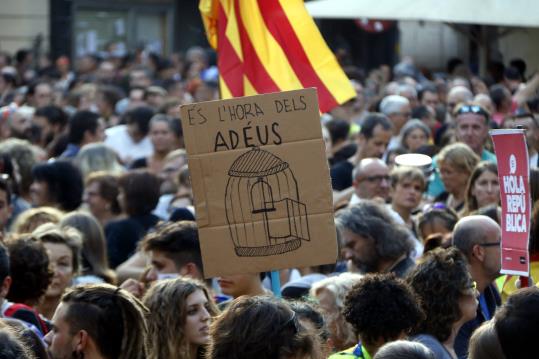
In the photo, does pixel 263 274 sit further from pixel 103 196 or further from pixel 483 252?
pixel 103 196

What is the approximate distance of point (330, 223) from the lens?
4.96 metres

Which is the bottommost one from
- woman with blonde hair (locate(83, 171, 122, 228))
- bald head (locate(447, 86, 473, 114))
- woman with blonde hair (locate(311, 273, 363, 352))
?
woman with blonde hair (locate(311, 273, 363, 352))

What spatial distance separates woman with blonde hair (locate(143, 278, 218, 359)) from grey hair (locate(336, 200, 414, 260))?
1.75m

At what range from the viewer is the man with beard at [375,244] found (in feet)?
21.2

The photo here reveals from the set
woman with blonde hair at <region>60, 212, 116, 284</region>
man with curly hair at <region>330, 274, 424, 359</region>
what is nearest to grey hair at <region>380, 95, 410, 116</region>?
woman with blonde hair at <region>60, 212, 116, 284</region>

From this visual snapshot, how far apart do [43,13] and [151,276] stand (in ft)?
74.6

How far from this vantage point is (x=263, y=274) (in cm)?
655

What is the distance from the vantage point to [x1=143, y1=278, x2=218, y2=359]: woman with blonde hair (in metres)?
4.86

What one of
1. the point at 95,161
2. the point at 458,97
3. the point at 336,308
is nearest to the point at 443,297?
the point at 336,308

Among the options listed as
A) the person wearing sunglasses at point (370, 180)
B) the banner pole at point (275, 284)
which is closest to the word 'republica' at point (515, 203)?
the banner pole at point (275, 284)

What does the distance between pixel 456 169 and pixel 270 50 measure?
2.38 m

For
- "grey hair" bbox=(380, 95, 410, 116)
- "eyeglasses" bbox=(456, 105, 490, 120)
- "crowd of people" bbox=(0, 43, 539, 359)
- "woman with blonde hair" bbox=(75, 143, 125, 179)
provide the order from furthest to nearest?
"grey hair" bbox=(380, 95, 410, 116) < "eyeglasses" bbox=(456, 105, 490, 120) < "woman with blonde hair" bbox=(75, 143, 125, 179) < "crowd of people" bbox=(0, 43, 539, 359)

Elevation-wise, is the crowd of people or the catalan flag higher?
the catalan flag

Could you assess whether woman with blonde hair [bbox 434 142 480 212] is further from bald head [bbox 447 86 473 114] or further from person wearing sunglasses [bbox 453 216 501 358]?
bald head [bbox 447 86 473 114]
